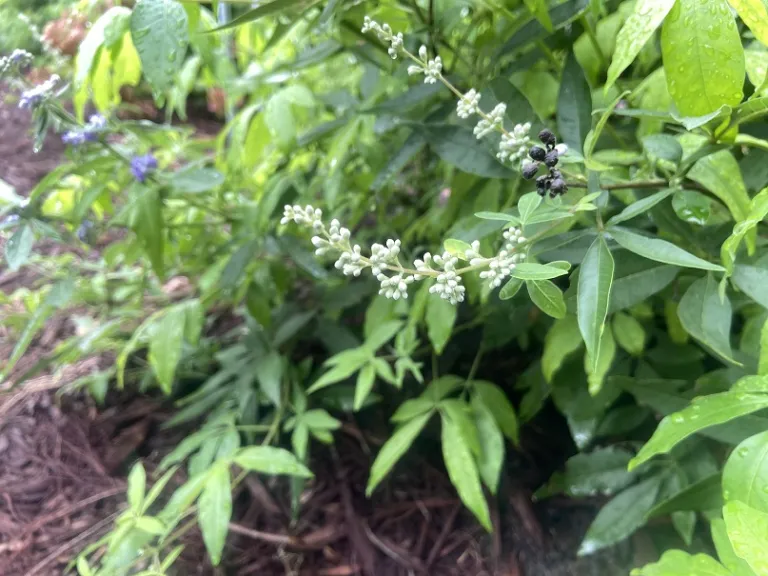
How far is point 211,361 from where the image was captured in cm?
127

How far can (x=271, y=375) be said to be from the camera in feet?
3.36

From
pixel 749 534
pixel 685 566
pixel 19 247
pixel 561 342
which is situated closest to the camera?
pixel 749 534

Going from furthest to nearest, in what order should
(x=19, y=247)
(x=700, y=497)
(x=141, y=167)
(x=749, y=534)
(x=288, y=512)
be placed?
(x=288, y=512)
(x=141, y=167)
(x=19, y=247)
(x=700, y=497)
(x=749, y=534)

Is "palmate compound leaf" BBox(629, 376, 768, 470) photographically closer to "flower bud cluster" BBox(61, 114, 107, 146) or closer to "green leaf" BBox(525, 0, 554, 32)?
"green leaf" BBox(525, 0, 554, 32)

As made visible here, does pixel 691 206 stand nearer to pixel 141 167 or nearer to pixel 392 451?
pixel 392 451

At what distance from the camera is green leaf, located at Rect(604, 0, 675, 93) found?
0.48 meters

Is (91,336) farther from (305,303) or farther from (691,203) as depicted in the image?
(691,203)

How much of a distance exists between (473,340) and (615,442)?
0.31m

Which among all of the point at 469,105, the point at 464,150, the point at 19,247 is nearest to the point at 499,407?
the point at 464,150

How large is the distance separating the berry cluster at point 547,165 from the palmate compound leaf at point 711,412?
0.23 metres

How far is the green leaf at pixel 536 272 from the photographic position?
0.42 meters

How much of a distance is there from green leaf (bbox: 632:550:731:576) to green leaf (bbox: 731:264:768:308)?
243mm

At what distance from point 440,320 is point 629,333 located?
254 mm

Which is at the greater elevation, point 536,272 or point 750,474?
point 536,272
